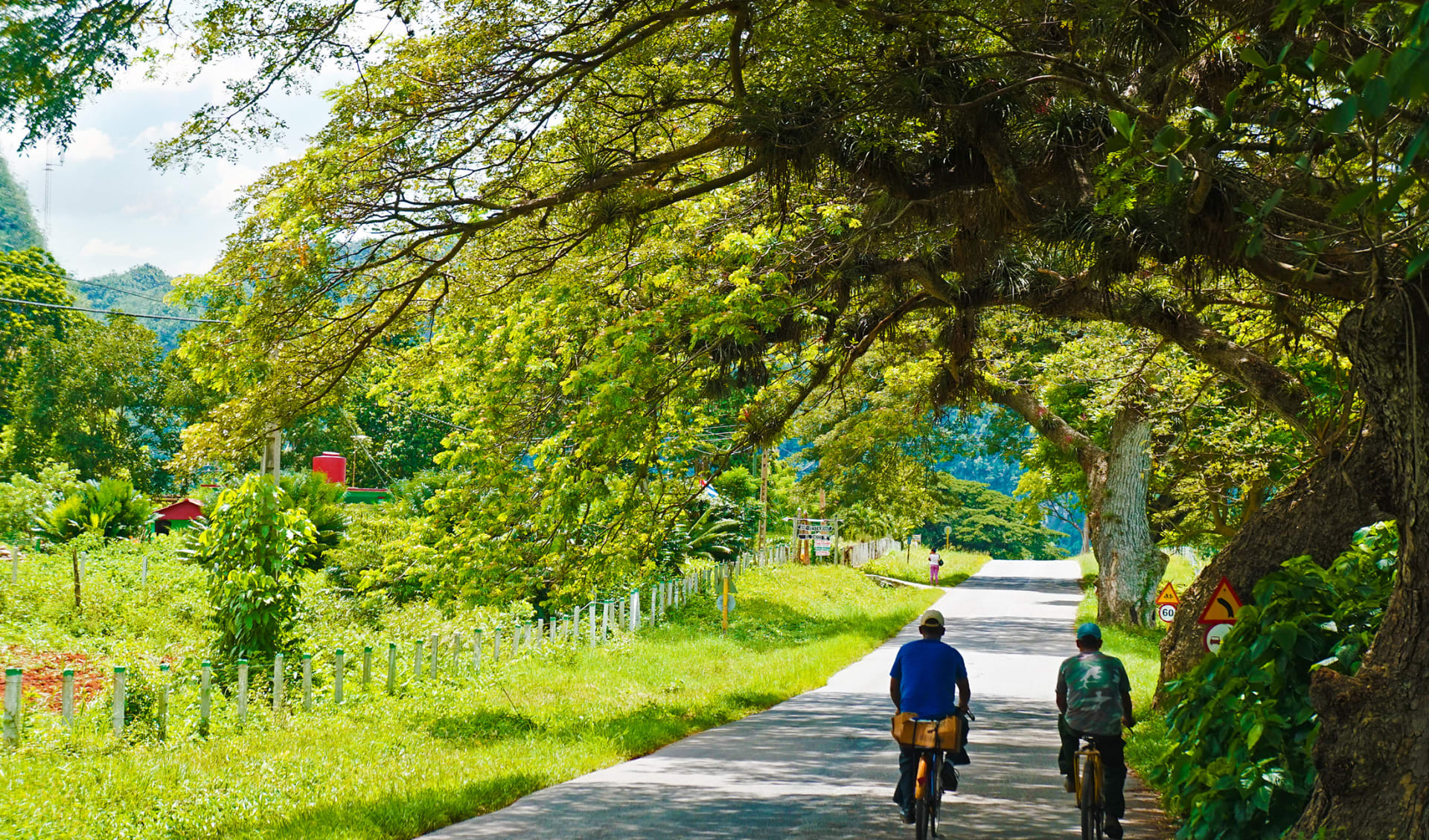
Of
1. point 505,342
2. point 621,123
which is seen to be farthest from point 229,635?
point 621,123

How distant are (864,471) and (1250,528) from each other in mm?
18638

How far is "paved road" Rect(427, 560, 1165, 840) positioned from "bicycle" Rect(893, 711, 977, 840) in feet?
1.05

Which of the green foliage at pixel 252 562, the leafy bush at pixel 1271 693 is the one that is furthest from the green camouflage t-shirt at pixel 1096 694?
the green foliage at pixel 252 562

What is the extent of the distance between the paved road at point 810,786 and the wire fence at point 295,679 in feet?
13.7

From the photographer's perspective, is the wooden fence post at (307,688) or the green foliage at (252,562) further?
the green foliage at (252,562)

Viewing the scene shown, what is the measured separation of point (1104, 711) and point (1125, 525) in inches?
726

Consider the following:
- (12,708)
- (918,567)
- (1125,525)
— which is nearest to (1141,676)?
(1125,525)

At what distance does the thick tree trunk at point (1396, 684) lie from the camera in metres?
5.90

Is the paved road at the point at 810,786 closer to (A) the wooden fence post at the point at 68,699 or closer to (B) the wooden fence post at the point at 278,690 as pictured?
(B) the wooden fence post at the point at 278,690

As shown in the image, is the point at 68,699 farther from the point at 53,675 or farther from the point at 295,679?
the point at 53,675

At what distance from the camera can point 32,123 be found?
6812mm

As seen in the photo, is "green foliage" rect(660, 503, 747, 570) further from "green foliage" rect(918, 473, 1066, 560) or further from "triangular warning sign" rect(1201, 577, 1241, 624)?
"green foliage" rect(918, 473, 1066, 560)

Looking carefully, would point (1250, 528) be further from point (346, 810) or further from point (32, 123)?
point (32, 123)

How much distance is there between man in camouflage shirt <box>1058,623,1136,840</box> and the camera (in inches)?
318
